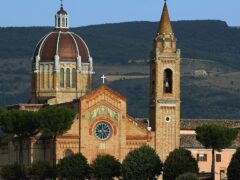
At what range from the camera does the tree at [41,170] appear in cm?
12105

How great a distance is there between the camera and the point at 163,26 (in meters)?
129

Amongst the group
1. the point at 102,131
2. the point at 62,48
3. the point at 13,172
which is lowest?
the point at 13,172

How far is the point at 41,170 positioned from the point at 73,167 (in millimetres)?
3801

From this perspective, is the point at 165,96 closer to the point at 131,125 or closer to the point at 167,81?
the point at 167,81

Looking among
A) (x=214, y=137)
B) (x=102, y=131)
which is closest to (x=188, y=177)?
(x=214, y=137)

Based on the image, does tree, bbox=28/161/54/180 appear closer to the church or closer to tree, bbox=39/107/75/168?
tree, bbox=39/107/75/168

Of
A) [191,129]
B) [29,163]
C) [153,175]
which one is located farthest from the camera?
[191,129]

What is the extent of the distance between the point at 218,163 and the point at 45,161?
17.2 m

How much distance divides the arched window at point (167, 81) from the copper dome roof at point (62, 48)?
11024 millimetres

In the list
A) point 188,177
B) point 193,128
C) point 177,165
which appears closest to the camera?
point 188,177

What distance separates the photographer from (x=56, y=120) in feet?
397

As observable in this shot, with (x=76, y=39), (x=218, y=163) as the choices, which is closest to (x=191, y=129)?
(x=218, y=163)

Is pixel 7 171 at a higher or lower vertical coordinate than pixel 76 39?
lower

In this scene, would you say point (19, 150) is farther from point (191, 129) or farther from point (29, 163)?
point (191, 129)
